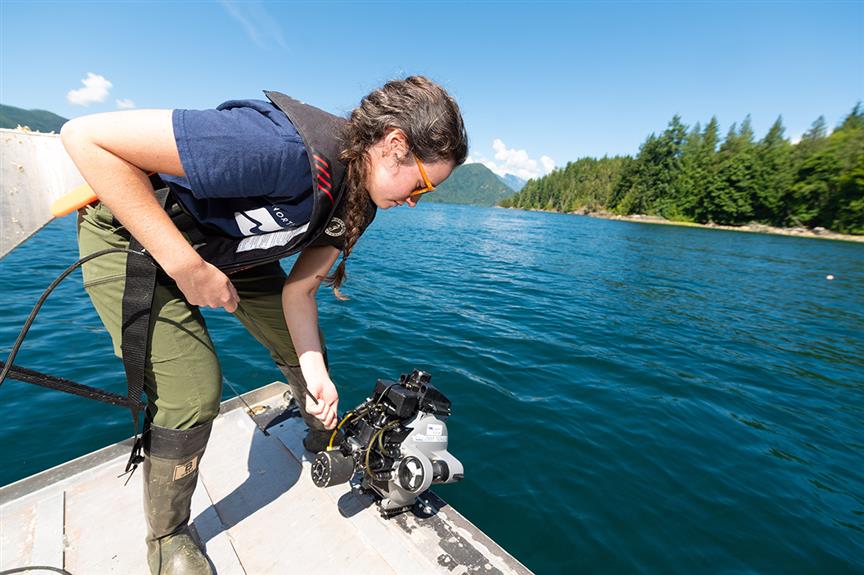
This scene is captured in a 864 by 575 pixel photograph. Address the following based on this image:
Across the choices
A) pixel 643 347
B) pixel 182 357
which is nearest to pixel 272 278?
pixel 182 357

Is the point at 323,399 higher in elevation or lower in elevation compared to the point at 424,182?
lower

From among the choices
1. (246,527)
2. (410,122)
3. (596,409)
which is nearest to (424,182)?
(410,122)

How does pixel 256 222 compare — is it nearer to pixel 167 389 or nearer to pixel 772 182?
pixel 167 389

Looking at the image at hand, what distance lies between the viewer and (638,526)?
344 cm

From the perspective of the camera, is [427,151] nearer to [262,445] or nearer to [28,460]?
[262,445]

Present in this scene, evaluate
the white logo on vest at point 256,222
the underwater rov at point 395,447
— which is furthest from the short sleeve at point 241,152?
the underwater rov at point 395,447

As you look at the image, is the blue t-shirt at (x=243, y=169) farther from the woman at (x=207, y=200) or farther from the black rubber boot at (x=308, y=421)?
the black rubber boot at (x=308, y=421)

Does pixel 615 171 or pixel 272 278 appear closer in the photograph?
pixel 272 278

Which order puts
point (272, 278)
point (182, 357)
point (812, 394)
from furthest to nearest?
1. point (812, 394)
2. point (272, 278)
3. point (182, 357)

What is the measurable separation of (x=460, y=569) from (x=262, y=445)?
1858mm

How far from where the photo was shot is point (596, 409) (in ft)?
17.6

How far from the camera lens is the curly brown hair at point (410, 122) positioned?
1551 mm

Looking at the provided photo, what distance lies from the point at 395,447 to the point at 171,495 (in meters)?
1.16

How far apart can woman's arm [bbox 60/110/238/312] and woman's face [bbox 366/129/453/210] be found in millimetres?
743
